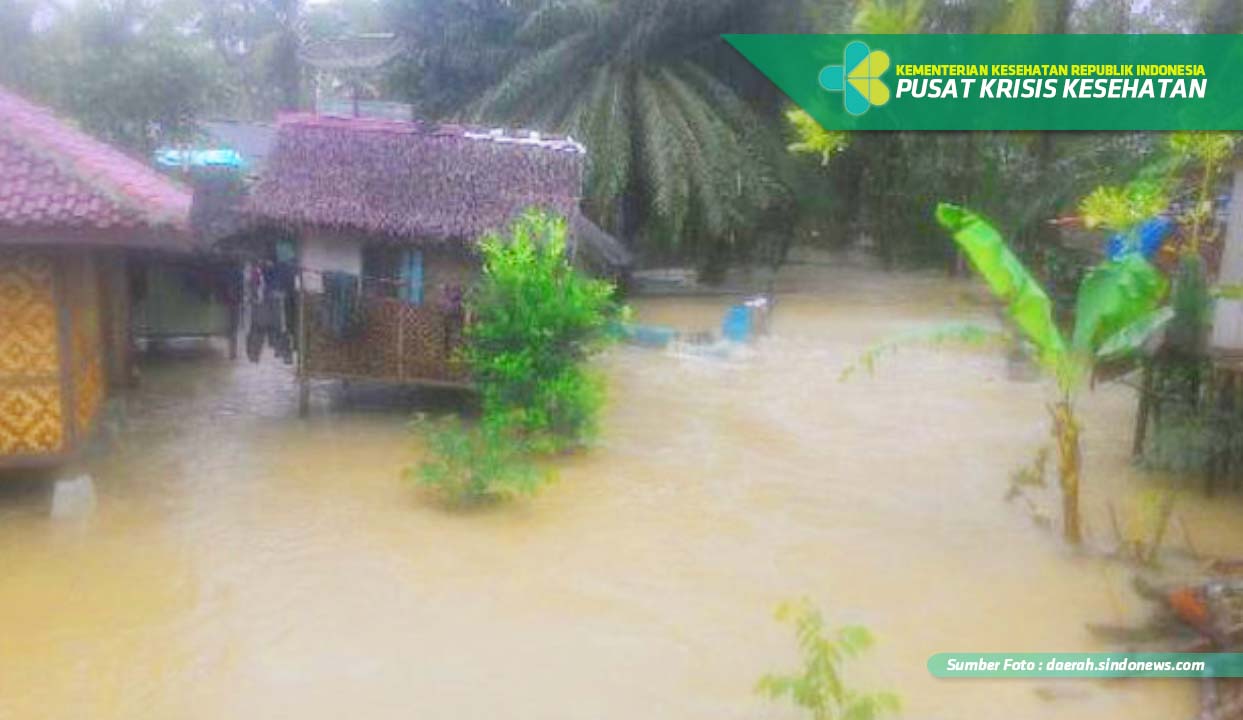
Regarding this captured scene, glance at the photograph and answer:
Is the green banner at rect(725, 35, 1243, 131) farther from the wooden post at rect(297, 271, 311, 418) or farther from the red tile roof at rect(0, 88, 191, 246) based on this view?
the red tile roof at rect(0, 88, 191, 246)

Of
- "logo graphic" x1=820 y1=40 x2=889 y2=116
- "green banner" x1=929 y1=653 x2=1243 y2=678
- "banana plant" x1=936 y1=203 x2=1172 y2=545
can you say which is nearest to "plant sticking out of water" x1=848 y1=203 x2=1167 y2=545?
"banana plant" x1=936 y1=203 x2=1172 y2=545

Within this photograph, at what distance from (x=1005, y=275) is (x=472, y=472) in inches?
164

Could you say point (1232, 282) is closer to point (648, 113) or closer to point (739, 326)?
point (739, 326)

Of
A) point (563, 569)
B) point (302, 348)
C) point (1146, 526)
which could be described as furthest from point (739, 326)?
point (563, 569)

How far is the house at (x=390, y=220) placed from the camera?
11.6 meters

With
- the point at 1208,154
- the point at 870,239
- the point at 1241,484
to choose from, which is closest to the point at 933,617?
the point at 1241,484

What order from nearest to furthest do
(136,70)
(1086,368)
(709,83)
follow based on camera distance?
(1086,368), (136,70), (709,83)

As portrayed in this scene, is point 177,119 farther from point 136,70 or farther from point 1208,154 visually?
point 1208,154

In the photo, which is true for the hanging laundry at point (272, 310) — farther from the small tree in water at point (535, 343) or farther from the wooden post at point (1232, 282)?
the wooden post at point (1232, 282)

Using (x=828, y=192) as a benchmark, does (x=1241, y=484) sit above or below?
below

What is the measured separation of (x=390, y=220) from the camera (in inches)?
454

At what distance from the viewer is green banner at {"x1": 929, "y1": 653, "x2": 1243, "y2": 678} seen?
6.26 meters

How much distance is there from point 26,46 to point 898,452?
55.2ft

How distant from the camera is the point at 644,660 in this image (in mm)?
6547
